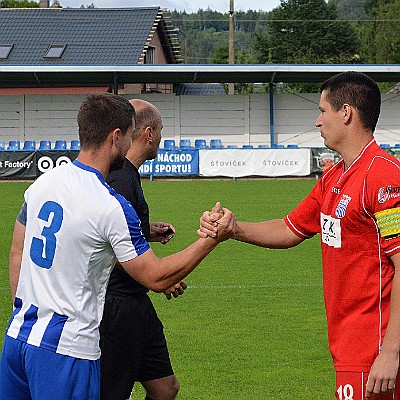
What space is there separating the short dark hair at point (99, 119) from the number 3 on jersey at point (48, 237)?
0.36 meters

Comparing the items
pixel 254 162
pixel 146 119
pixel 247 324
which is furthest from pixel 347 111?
pixel 254 162

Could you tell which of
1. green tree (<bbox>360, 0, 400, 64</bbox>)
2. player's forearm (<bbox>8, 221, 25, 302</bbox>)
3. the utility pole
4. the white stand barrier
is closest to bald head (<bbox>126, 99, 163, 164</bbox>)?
player's forearm (<bbox>8, 221, 25, 302</bbox>)

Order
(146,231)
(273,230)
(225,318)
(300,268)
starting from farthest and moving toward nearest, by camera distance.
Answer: (300,268) < (225,318) < (146,231) < (273,230)

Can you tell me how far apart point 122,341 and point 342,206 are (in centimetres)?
175

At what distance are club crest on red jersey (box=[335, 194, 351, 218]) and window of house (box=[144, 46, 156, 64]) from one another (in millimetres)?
50817

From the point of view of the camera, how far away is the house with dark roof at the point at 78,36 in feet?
163

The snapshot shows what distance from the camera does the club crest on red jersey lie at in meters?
4.17

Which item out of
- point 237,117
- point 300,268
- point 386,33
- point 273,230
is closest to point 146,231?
point 273,230

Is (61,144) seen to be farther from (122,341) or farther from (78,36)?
(122,341)

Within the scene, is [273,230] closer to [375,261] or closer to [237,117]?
[375,261]

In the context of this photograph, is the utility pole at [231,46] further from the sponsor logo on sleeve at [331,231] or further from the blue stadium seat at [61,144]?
the sponsor logo on sleeve at [331,231]

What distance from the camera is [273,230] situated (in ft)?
16.6

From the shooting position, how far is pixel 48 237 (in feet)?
13.4

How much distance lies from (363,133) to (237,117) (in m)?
38.7
